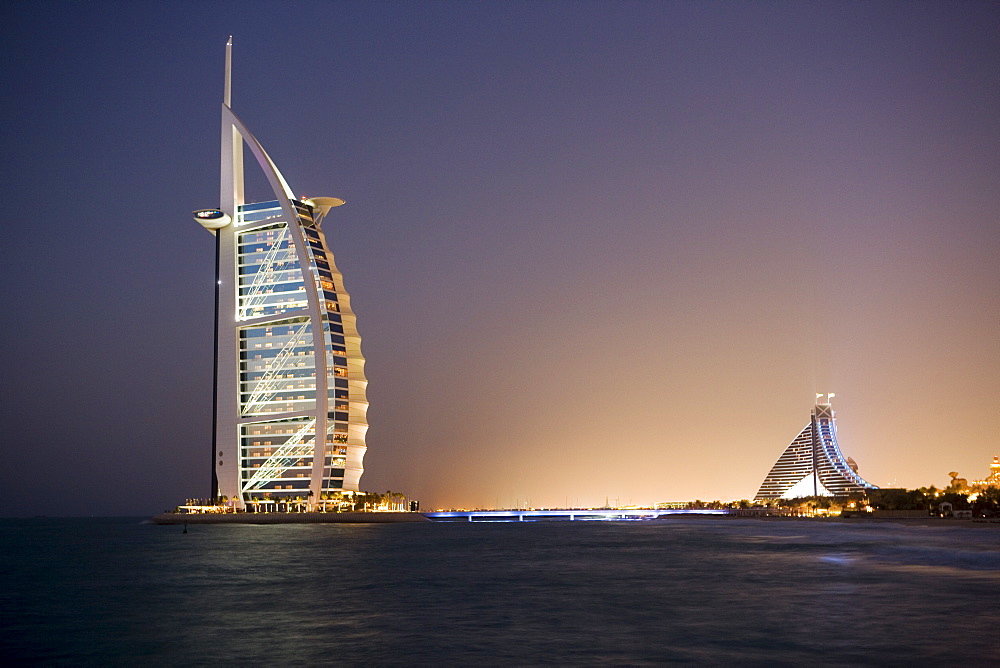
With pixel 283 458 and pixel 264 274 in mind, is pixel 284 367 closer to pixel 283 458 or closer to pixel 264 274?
pixel 283 458

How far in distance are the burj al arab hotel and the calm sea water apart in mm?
87871

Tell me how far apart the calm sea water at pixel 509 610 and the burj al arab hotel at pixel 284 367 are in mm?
87871

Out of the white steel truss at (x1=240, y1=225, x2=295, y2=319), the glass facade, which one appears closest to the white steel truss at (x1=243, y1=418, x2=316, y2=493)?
the glass facade

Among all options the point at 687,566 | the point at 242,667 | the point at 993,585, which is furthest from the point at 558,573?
the point at 242,667

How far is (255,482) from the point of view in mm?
162000

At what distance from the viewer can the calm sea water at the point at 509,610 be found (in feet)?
93.7

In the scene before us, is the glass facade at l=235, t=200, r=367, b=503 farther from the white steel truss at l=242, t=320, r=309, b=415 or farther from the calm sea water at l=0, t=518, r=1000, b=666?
the calm sea water at l=0, t=518, r=1000, b=666

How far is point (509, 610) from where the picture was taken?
3847 cm

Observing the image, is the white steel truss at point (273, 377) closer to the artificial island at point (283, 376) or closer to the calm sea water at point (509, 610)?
the artificial island at point (283, 376)

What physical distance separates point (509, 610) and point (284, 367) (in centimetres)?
12606

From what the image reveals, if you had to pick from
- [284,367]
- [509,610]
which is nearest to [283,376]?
[284,367]

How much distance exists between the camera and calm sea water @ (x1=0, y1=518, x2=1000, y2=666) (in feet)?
93.7

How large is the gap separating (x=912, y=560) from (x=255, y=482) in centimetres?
11960

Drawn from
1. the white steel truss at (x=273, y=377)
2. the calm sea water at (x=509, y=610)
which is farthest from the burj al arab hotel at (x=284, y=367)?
the calm sea water at (x=509, y=610)
